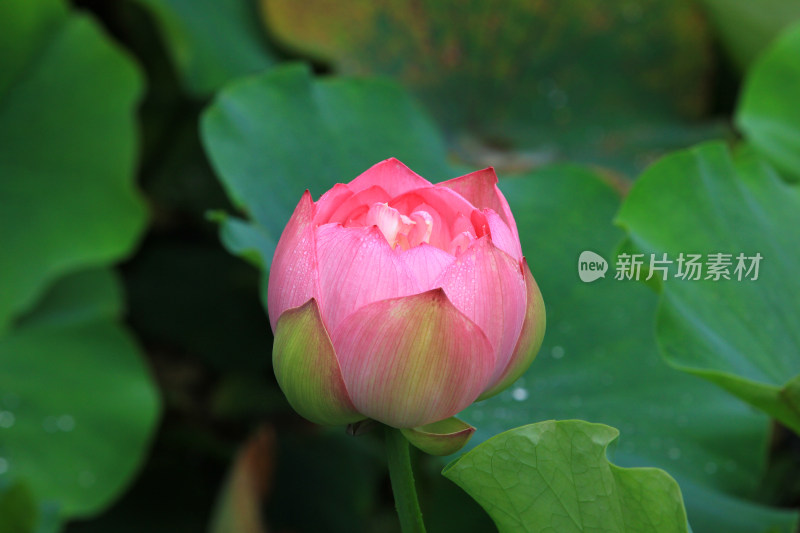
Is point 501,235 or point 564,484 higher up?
point 501,235

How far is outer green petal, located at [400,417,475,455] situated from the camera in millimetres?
348

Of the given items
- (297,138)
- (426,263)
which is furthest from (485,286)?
(297,138)

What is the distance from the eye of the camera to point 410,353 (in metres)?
0.33

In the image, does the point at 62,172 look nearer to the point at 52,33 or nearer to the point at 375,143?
the point at 52,33

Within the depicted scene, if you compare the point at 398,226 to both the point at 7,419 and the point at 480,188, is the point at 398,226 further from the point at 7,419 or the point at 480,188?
the point at 7,419

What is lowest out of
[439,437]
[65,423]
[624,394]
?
[65,423]

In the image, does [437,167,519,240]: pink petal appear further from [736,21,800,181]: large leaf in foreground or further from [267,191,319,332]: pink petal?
[736,21,800,181]: large leaf in foreground

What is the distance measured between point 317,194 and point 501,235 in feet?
1.37

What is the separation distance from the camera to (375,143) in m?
0.83

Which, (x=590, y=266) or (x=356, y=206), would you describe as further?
(x=590, y=266)

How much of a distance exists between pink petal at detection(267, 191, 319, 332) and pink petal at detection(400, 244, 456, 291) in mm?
40

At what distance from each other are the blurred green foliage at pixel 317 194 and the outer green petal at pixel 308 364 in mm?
84

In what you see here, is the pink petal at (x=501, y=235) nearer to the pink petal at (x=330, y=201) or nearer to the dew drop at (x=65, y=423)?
the pink petal at (x=330, y=201)

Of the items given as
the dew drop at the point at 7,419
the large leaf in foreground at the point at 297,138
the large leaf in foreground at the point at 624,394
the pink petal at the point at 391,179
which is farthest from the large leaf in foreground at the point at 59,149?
the pink petal at the point at 391,179
